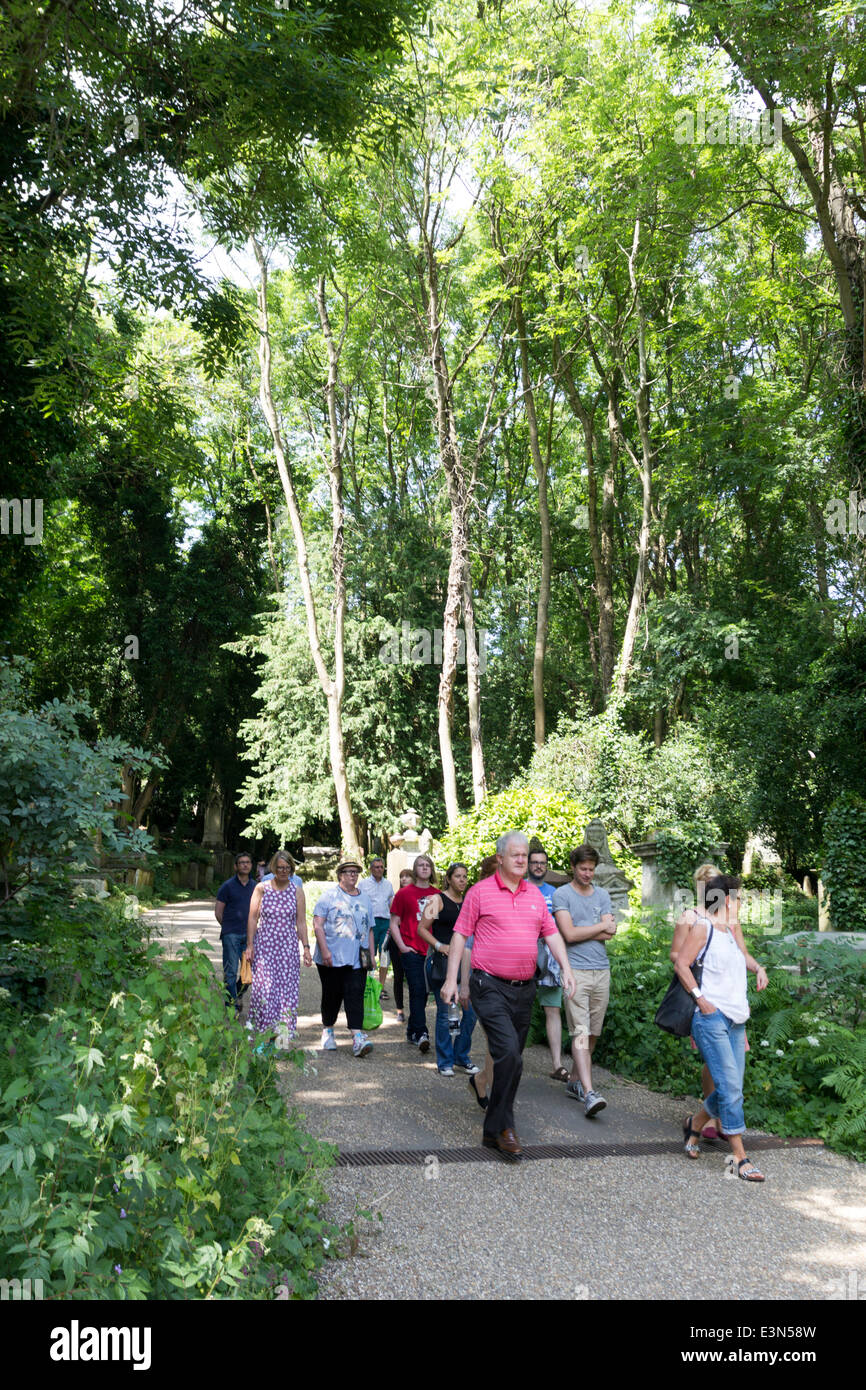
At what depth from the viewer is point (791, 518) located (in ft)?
87.7

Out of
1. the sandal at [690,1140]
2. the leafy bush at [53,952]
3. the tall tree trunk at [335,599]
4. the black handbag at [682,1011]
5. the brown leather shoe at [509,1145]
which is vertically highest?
the tall tree trunk at [335,599]

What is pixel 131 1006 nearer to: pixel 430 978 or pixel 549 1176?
pixel 549 1176

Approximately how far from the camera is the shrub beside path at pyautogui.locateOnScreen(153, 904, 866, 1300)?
4109 millimetres

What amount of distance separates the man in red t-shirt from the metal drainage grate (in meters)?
2.59

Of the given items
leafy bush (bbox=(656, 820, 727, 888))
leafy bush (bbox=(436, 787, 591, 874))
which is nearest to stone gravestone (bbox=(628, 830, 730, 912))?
leafy bush (bbox=(656, 820, 727, 888))

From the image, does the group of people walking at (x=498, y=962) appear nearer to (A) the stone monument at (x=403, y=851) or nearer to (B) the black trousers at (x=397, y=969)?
(B) the black trousers at (x=397, y=969)

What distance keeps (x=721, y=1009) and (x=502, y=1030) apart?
4.21 ft

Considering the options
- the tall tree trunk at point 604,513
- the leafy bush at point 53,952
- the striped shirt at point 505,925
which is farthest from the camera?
the tall tree trunk at point 604,513

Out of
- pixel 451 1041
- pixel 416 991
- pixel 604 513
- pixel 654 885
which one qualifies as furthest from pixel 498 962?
pixel 604 513

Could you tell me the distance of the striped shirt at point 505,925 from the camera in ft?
19.3

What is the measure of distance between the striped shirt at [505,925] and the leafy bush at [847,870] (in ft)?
35.3

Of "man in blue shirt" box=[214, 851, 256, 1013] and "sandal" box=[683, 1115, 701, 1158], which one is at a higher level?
"man in blue shirt" box=[214, 851, 256, 1013]

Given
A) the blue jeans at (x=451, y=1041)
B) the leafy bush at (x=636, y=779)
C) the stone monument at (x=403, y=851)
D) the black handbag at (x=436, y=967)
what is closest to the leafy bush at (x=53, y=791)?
the blue jeans at (x=451, y=1041)

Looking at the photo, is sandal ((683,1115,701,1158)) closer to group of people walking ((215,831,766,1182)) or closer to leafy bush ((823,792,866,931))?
group of people walking ((215,831,766,1182))
